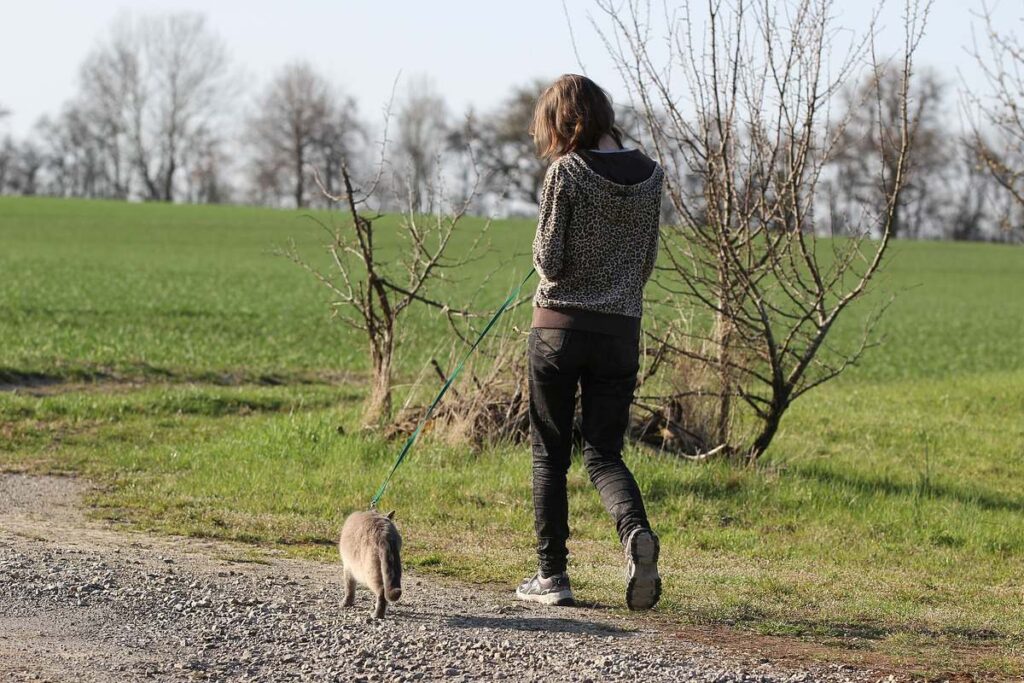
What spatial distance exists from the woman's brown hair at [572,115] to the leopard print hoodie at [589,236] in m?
0.11

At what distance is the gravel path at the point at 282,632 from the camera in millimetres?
4805

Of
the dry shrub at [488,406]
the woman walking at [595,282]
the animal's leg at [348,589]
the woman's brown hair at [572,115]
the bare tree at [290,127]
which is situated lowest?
the animal's leg at [348,589]

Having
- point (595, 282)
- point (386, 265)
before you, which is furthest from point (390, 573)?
point (386, 265)

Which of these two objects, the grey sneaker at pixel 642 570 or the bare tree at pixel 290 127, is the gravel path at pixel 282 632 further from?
the bare tree at pixel 290 127

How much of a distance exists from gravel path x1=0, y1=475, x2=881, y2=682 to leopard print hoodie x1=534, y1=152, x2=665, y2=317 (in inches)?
56.4

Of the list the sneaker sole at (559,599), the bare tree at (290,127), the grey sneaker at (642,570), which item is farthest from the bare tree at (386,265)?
the bare tree at (290,127)

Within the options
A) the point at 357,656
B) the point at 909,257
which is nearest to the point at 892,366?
the point at 357,656

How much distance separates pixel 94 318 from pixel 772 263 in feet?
53.0

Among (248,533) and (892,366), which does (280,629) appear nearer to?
(248,533)

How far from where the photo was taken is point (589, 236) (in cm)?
560

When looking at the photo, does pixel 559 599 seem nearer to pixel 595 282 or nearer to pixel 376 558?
pixel 376 558

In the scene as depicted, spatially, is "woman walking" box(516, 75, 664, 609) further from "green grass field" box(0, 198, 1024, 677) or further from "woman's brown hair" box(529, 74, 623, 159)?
"green grass field" box(0, 198, 1024, 677)

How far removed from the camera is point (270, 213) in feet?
231

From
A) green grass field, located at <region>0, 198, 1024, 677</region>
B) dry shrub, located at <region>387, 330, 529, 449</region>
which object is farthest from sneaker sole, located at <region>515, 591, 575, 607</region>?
dry shrub, located at <region>387, 330, 529, 449</region>
